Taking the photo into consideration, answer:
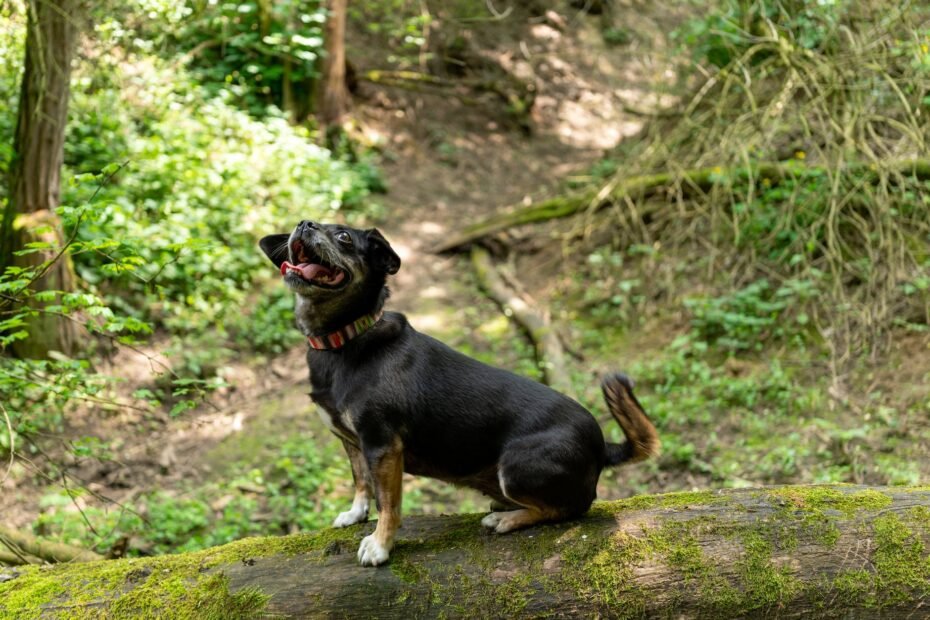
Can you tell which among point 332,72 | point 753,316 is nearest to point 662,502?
point 753,316

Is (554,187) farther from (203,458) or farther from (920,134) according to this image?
(203,458)

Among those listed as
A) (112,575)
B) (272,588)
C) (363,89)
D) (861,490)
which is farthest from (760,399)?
(363,89)

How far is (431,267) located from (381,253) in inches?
322

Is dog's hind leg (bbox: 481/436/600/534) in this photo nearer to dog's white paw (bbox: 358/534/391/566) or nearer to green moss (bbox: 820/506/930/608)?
dog's white paw (bbox: 358/534/391/566)

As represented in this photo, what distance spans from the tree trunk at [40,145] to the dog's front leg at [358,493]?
459 centimetres

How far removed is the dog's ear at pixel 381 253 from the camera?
3.80 meters

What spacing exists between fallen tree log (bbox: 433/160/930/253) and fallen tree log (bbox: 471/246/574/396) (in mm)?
543

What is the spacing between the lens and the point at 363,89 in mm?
16344

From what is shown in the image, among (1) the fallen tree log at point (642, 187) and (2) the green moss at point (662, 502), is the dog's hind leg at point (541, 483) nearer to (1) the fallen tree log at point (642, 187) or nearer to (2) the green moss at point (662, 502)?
(2) the green moss at point (662, 502)

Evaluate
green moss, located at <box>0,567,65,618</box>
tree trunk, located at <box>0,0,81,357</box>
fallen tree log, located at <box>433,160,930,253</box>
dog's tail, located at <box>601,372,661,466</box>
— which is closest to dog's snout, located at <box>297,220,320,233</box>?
dog's tail, located at <box>601,372,661,466</box>

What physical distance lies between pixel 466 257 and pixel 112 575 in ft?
30.3

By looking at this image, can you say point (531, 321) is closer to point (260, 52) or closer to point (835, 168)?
point (835, 168)

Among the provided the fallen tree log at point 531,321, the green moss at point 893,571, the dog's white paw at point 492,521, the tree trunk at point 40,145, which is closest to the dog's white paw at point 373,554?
the dog's white paw at point 492,521

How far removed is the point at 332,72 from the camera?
562 inches
